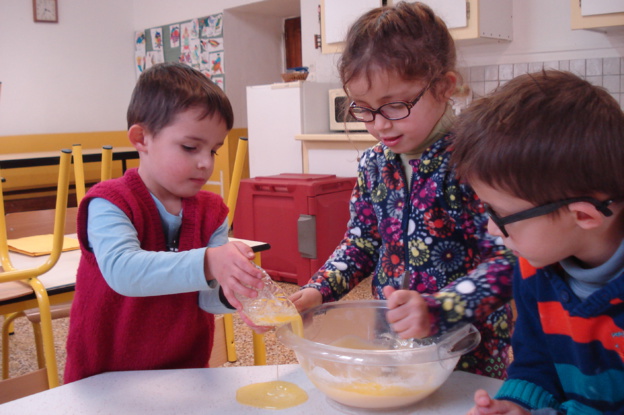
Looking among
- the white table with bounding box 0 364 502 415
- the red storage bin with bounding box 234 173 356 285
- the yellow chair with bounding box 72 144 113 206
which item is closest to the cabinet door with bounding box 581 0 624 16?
the red storage bin with bounding box 234 173 356 285

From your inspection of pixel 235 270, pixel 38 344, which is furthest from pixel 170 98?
pixel 38 344

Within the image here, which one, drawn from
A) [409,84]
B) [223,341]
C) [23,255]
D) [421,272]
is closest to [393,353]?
[421,272]

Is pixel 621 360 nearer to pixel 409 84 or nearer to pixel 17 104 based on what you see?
pixel 409 84

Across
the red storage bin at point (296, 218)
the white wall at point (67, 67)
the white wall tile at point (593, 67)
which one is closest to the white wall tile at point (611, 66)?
the white wall tile at point (593, 67)

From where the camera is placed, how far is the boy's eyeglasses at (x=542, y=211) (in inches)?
24.7

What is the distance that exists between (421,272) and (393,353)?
0.36 m

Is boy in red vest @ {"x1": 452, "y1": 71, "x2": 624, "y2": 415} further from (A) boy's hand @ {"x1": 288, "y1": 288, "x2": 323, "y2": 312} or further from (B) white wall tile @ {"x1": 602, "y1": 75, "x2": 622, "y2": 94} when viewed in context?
(B) white wall tile @ {"x1": 602, "y1": 75, "x2": 622, "y2": 94}

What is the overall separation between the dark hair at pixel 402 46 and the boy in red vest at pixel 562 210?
25 cm

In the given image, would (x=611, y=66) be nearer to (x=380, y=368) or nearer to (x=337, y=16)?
(x=337, y=16)

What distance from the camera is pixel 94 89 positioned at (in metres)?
6.19

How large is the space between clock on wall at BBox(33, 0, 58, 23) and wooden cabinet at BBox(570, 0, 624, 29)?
4.91 meters

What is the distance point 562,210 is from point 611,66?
2.78 m

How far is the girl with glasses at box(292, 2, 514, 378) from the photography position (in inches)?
38.4

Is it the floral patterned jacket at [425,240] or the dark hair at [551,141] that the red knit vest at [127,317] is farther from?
the dark hair at [551,141]
